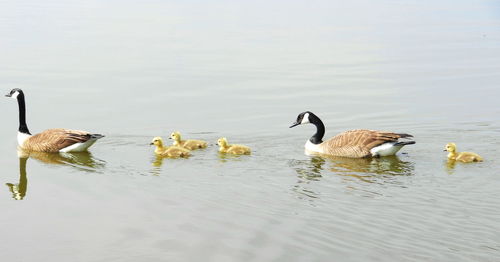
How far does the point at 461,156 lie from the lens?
51.9 ft

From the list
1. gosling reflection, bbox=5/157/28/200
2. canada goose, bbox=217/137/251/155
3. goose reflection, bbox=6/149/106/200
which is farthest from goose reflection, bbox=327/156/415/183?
gosling reflection, bbox=5/157/28/200

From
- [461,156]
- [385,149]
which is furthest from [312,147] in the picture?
[461,156]

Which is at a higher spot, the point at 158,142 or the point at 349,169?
the point at 158,142

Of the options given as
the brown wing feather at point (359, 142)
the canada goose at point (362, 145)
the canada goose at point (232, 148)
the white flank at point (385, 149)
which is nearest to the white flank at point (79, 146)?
the canada goose at point (232, 148)

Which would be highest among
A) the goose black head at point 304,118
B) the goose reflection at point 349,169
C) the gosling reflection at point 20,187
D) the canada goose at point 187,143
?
the goose black head at point 304,118

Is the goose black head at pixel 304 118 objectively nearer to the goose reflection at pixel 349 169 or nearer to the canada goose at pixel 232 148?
the goose reflection at pixel 349 169

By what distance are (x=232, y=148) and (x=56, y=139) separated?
3344mm

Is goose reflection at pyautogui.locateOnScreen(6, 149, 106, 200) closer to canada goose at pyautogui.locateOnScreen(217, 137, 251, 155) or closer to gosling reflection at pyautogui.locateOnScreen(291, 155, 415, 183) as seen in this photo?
canada goose at pyautogui.locateOnScreen(217, 137, 251, 155)

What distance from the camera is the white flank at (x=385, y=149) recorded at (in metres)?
16.8

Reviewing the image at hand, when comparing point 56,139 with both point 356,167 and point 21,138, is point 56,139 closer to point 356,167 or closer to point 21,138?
point 21,138

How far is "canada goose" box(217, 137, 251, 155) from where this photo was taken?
16.5 m

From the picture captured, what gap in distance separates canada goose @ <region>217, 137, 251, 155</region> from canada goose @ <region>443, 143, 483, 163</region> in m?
3.65

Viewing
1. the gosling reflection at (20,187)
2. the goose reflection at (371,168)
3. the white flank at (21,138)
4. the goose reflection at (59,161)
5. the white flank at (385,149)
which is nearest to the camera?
the gosling reflection at (20,187)

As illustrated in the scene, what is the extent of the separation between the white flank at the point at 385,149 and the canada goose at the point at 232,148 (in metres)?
2.35
